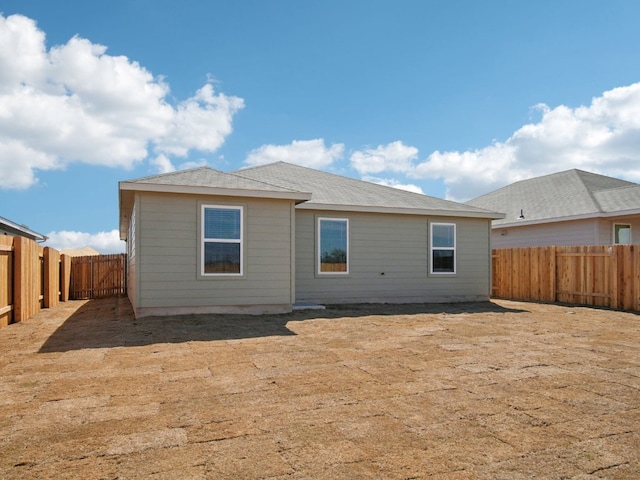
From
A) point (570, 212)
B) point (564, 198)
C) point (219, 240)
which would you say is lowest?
point (219, 240)

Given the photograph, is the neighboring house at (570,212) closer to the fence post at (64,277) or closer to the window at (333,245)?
the window at (333,245)

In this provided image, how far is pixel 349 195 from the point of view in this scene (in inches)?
496

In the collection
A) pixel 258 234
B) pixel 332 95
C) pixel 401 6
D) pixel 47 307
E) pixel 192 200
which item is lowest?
pixel 47 307

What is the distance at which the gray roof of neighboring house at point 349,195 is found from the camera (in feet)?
38.6

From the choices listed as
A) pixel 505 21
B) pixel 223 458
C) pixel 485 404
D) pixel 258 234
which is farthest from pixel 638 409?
pixel 505 21

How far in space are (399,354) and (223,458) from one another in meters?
3.54

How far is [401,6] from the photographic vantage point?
38.1ft

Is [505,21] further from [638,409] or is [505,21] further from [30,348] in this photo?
[30,348]

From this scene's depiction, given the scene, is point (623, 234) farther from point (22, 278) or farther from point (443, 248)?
point (22, 278)

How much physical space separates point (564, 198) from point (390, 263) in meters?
9.88

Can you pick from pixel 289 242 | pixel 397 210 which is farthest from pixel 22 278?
pixel 397 210

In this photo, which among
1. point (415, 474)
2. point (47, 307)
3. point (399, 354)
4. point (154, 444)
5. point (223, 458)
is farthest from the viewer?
point (47, 307)

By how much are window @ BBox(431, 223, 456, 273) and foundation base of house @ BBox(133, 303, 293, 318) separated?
4997mm

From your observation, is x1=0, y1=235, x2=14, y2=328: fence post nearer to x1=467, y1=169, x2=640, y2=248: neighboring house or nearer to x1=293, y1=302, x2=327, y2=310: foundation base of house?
x1=293, y1=302, x2=327, y2=310: foundation base of house
